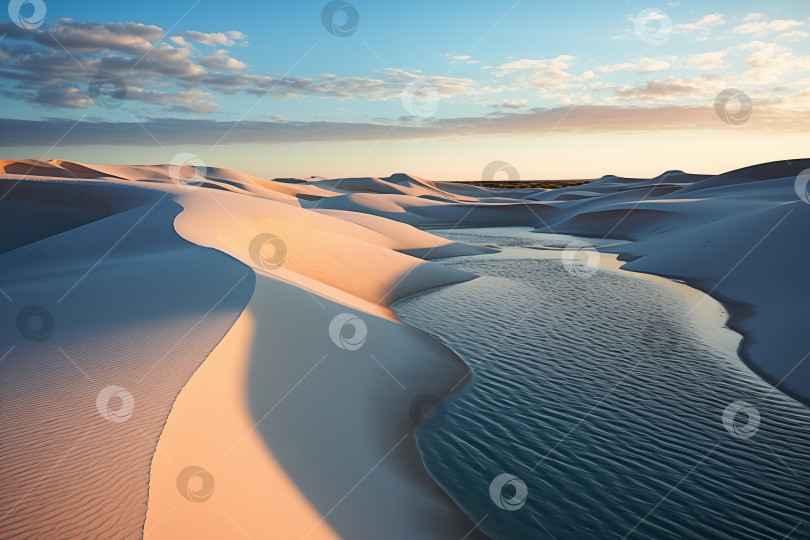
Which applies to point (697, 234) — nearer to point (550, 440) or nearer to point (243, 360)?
point (550, 440)

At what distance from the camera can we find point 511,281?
23125mm

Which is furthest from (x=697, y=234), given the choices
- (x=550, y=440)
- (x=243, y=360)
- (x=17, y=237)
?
(x=17, y=237)
